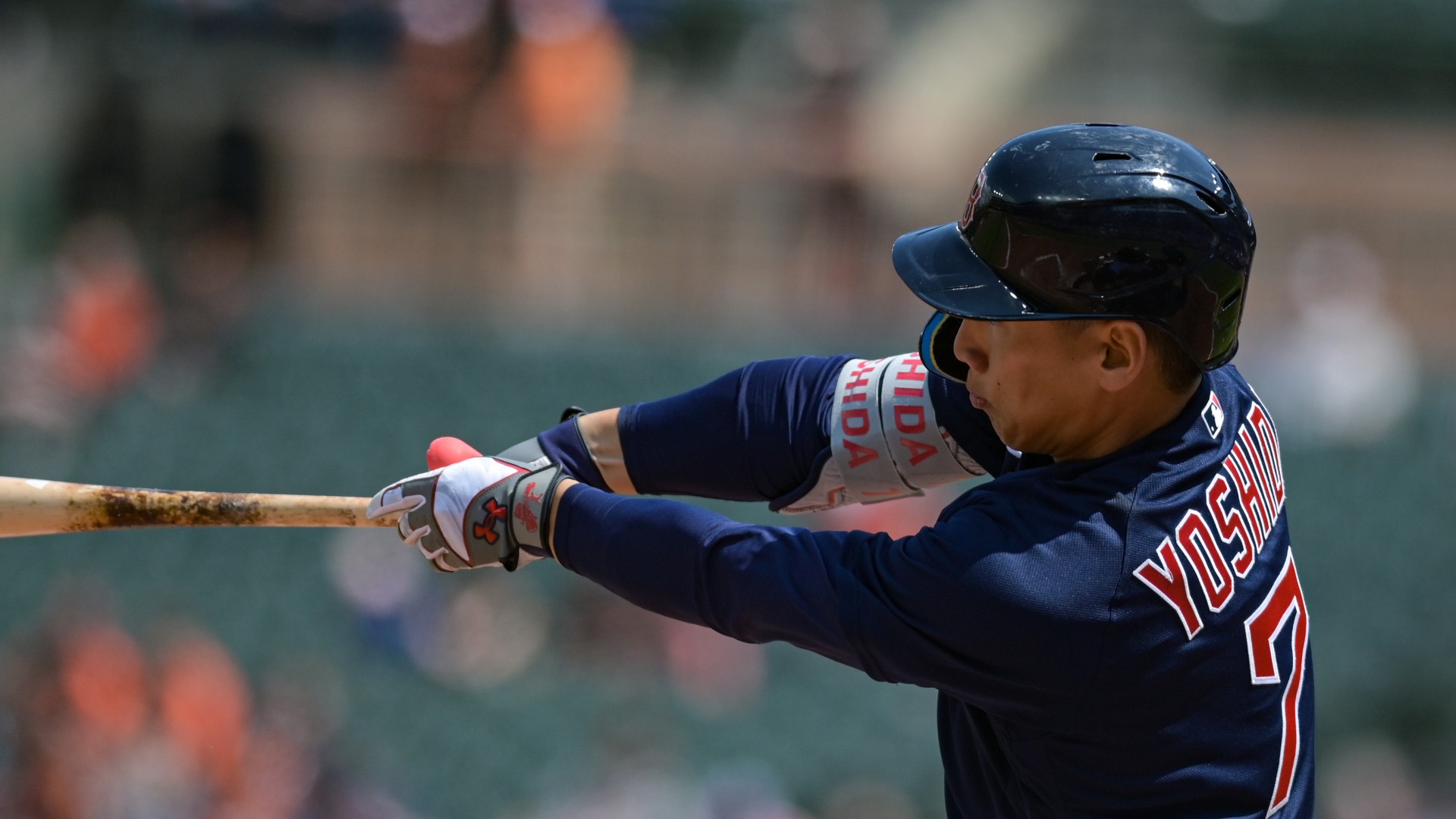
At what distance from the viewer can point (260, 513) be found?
2.13m

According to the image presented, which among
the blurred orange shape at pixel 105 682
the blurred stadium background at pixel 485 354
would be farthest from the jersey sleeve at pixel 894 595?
the blurred orange shape at pixel 105 682

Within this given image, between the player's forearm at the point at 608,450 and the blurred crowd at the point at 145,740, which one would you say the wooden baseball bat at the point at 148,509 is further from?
the blurred crowd at the point at 145,740

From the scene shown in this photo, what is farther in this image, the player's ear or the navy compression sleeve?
the navy compression sleeve

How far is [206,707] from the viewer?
526cm

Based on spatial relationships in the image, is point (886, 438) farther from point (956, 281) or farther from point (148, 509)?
point (148, 509)

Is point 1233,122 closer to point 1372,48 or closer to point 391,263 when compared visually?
point 1372,48

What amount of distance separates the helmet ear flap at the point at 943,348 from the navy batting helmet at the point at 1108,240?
0.18 metres

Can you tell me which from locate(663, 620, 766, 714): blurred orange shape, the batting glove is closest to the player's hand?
the batting glove

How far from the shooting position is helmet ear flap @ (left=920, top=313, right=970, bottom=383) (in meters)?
1.97

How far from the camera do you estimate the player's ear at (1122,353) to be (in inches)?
68.3

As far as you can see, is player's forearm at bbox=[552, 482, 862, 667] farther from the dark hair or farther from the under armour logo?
the dark hair

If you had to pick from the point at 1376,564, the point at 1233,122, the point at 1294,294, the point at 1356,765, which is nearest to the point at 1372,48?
the point at 1233,122

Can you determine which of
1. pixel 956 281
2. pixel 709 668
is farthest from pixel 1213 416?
pixel 709 668

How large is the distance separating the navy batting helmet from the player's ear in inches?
0.9
